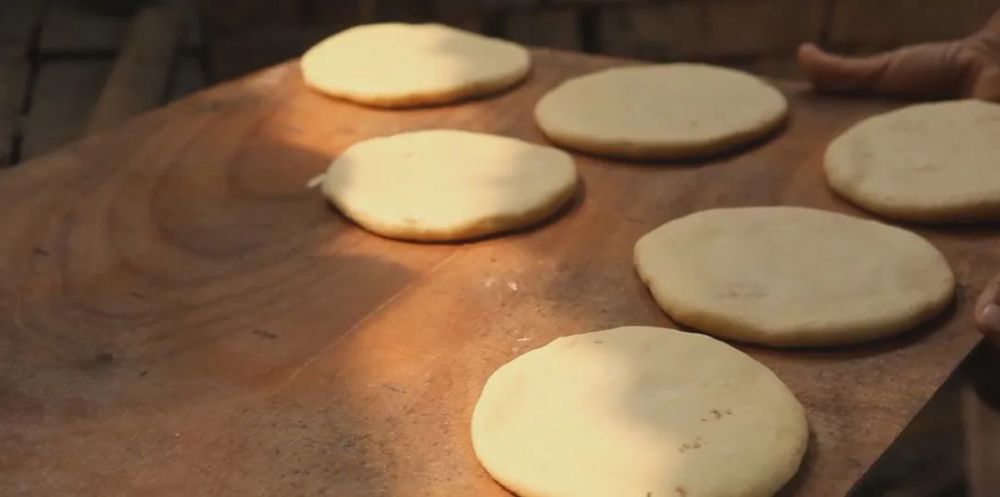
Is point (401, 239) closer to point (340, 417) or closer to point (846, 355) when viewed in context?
point (340, 417)

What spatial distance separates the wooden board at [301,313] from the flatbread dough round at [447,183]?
29 mm

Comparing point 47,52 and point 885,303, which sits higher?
point 885,303

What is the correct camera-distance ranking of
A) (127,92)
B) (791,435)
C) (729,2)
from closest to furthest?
(791,435), (127,92), (729,2)

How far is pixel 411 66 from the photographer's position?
1.81 metres

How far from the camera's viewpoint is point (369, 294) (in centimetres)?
128

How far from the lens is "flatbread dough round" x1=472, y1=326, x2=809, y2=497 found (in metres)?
0.96

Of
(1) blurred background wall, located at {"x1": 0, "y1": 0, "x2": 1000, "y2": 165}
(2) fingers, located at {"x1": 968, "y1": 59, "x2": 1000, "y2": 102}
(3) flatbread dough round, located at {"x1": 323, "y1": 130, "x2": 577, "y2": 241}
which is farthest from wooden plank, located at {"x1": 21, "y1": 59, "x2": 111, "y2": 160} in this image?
(2) fingers, located at {"x1": 968, "y1": 59, "x2": 1000, "y2": 102}

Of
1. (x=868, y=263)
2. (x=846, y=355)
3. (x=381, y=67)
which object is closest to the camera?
(x=846, y=355)

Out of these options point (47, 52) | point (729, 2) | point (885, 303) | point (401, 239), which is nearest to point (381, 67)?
point (401, 239)

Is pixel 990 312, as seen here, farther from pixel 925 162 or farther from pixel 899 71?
pixel 899 71

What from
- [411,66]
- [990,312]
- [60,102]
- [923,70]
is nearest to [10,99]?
[60,102]

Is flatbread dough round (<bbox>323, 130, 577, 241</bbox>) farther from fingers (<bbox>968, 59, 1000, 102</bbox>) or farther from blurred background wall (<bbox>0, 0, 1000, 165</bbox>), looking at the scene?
blurred background wall (<bbox>0, 0, 1000, 165</bbox>)

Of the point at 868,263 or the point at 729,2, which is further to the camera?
the point at 729,2

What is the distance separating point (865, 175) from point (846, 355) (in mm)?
367
